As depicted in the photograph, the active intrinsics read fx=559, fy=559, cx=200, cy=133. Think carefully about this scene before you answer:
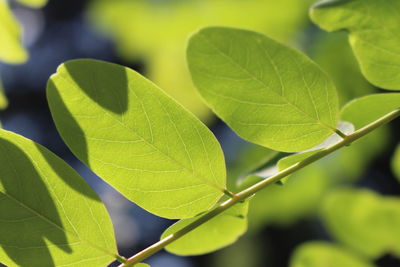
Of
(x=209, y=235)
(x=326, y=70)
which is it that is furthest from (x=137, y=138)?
(x=326, y=70)

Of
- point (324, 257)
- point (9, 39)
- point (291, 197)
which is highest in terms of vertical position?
point (9, 39)

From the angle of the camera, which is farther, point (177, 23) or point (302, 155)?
point (177, 23)

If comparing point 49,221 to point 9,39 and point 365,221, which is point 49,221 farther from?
point 365,221

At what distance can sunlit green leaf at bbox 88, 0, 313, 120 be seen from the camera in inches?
87.3

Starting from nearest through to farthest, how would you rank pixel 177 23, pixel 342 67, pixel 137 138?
1. pixel 137 138
2. pixel 342 67
3. pixel 177 23

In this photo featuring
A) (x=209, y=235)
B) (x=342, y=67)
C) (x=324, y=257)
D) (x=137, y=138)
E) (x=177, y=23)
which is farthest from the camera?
(x=177, y=23)

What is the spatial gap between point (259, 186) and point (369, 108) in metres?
0.23

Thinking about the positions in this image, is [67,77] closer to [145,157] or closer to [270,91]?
[145,157]

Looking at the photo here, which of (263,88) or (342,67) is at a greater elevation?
(263,88)

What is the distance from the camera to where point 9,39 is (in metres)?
1.25

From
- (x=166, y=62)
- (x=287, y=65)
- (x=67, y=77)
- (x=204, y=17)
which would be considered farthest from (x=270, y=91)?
(x=166, y=62)

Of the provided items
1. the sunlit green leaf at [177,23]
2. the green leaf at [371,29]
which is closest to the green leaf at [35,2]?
the green leaf at [371,29]

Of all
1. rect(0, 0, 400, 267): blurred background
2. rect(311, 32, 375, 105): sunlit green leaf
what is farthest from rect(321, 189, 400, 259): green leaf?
rect(311, 32, 375, 105): sunlit green leaf

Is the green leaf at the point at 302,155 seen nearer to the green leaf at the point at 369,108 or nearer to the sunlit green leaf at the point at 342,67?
the green leaf at the point at 369,108
